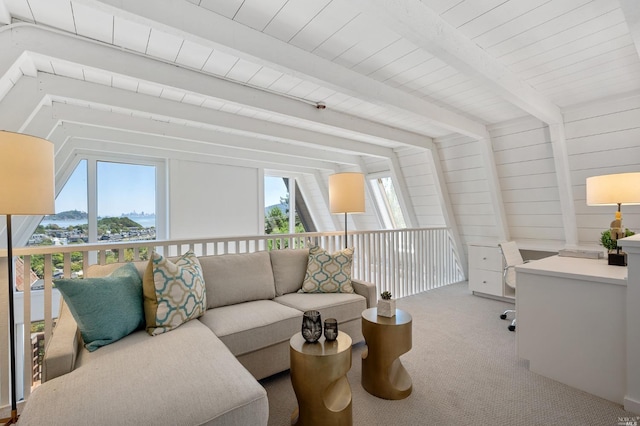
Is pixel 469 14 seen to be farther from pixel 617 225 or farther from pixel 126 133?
pixel 126 133

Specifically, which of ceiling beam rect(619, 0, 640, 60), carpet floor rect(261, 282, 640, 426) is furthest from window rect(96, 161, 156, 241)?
ceiling beam rect(619, 0, 640, 60)

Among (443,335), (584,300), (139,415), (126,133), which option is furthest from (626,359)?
(126,133)

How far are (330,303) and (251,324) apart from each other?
0.66 m

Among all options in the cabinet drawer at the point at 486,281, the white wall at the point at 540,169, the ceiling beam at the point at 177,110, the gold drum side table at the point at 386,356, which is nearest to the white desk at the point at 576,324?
the gold drum side table at the point at 386,356

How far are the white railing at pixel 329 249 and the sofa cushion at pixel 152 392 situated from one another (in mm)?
895

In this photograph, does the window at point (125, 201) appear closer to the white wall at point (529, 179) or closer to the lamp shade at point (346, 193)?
the lamp shade at point (346, 193)

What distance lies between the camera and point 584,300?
77.2 inches

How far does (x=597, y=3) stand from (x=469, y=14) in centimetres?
65

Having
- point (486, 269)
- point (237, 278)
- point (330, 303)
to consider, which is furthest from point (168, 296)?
point (486, 269)

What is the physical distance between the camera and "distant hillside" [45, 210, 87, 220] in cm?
348

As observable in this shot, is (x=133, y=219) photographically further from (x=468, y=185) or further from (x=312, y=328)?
(x=468, y=185)

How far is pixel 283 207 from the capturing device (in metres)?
5.75

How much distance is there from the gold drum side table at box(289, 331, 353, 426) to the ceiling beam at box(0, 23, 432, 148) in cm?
193

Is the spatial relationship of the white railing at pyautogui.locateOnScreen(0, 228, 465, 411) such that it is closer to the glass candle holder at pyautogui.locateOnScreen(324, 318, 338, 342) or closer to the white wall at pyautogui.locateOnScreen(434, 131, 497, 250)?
the white wall at pyautogui.locateOnScreen(434, 131, 497, 250)
